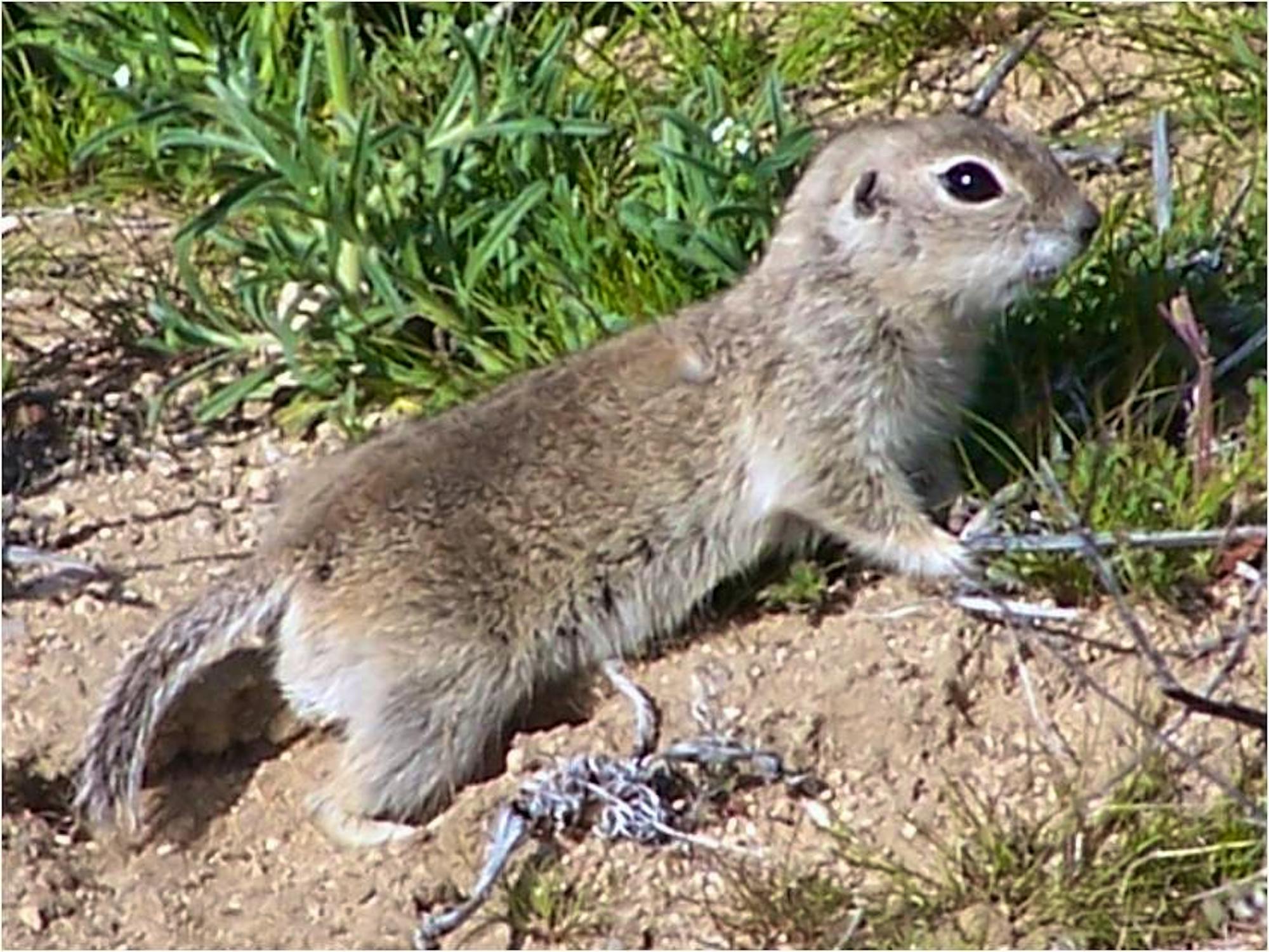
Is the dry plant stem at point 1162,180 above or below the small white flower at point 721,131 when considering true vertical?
below

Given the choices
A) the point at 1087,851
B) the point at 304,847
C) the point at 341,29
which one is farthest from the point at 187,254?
the point at 1087,851

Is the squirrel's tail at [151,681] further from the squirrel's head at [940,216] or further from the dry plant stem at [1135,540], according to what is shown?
the dry plant stem at [1135,540]

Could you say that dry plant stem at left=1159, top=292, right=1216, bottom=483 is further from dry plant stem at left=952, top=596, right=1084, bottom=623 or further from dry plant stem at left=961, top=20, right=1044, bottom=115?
dry plant stem at left=961, top=20, right=1044, bottom=115

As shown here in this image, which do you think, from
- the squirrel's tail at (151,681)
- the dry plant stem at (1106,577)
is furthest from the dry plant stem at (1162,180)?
the squirrel's tail at (151,681)

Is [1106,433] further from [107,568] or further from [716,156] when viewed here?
[107,568]

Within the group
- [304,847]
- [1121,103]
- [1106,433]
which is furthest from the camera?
[1121,103]

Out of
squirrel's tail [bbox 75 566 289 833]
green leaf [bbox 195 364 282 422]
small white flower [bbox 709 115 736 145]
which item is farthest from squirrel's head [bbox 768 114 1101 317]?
squirrel's tail [bbox 75 566 289 833]

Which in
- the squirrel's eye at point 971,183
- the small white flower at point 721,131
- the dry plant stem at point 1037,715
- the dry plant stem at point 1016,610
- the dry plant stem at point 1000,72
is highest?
the small white flower at point 721,131
